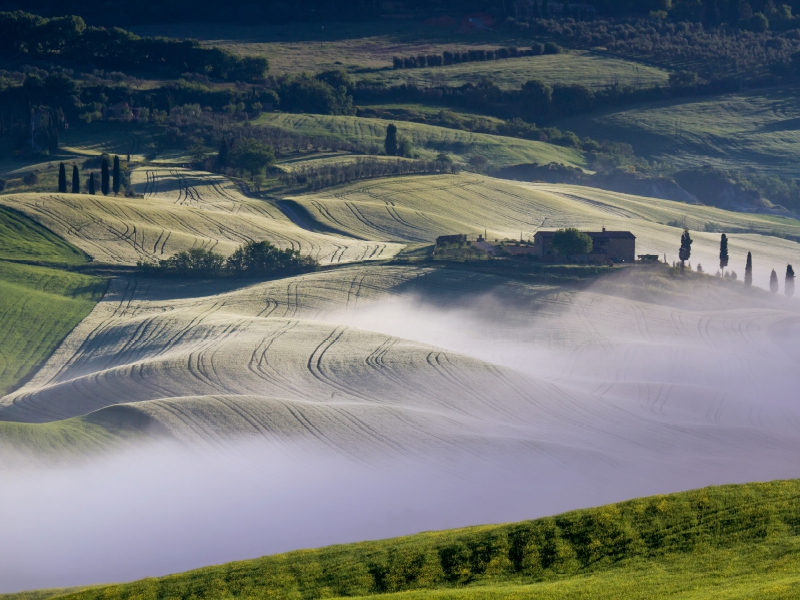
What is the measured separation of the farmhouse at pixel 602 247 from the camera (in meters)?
102

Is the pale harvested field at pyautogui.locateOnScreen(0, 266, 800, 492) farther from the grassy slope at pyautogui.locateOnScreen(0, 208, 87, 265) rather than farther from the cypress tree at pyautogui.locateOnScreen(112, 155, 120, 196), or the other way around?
the cypress tree at pyautogui.locateOnScreen(112, 155, 120, 196)

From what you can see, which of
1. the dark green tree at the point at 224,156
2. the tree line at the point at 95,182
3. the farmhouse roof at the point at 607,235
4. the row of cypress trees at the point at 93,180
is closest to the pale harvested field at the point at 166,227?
the tree line at the point at 95,182

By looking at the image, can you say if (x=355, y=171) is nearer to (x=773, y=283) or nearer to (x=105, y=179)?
(x=105, y=179)

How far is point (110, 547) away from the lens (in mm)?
48781

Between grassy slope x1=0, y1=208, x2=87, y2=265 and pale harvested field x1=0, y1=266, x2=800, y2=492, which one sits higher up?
grassy slope x1=0, y1=208, x2=87, y2=265

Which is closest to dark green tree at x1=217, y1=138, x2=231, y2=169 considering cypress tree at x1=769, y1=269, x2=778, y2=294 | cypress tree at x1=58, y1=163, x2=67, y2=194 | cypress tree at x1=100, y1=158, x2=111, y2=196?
cypress tree at x1=100, y1=158, x2=111, y2=196

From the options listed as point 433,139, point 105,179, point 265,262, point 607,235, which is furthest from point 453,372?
point 433,139

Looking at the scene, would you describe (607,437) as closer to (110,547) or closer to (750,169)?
(110,547)

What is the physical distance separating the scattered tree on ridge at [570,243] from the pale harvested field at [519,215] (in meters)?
16.3

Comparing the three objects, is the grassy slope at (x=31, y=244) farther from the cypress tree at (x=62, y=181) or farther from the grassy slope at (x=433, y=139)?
the grassy slope at (x=433, y=139)

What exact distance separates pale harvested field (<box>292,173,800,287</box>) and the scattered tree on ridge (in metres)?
16.3

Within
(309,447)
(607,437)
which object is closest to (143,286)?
(309,447)

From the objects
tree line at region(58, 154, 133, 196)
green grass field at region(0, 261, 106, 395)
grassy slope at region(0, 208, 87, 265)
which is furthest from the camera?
tree line at region(58, 154, 133, 196)

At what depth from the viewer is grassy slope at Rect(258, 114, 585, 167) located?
171 m
